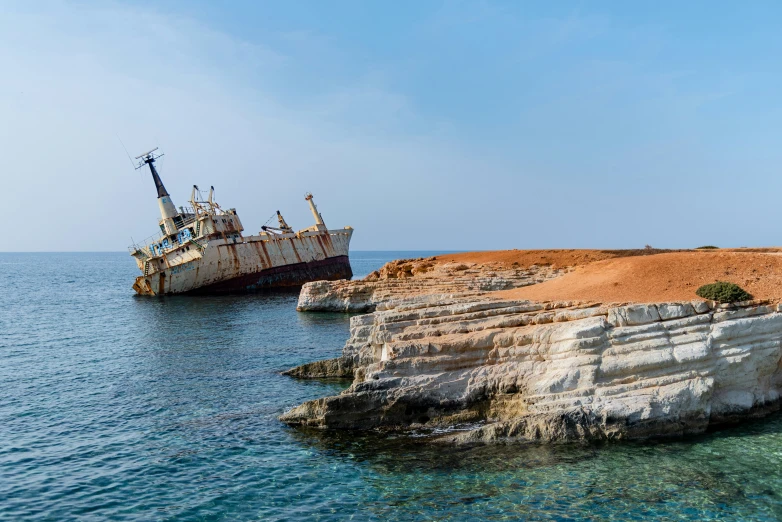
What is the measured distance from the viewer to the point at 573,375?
1412 cm

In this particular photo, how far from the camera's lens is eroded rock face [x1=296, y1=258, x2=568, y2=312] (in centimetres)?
3584

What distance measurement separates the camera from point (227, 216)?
5869cm

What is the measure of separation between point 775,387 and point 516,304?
22.9 ft

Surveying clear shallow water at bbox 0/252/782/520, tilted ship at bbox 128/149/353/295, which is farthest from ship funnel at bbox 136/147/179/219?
clear shallow water at bbox 0/252/782/520

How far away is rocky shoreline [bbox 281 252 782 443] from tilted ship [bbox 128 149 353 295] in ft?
139

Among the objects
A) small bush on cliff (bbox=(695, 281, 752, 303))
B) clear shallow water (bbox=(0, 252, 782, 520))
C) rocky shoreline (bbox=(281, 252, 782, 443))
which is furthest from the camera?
small bush on cliff (bbox=(695, 281, 752, 303))

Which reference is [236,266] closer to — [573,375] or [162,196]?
[162,196]

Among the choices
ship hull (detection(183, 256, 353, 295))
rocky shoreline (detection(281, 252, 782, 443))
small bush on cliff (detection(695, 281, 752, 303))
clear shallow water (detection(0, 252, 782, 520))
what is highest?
ship hull (detection(183, 256, 353, 295))

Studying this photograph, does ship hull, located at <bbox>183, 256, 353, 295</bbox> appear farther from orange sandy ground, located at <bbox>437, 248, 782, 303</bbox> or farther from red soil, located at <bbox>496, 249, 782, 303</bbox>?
red soil, located at <bbox>496, 249, 782, 303</bbox>

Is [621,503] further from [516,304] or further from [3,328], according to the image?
[3,328]

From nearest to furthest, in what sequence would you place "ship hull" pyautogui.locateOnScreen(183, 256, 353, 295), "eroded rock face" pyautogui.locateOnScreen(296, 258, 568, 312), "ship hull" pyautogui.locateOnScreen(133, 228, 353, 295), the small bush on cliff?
the small bush on cliff < "eroded rock face" pyautogui.locateOnScreen(296, 258, 568, 312) < "ship hull" pyautogui.locateOnScreen(133, 228, 353, 295) < "ship hull" pyautogui.locateOnScreen(183, 256, 353, 295)

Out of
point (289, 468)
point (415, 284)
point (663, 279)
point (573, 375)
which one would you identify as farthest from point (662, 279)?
point (415, 284)

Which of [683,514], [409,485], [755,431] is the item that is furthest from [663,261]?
[409,485]

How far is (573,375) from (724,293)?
16.4 ft
